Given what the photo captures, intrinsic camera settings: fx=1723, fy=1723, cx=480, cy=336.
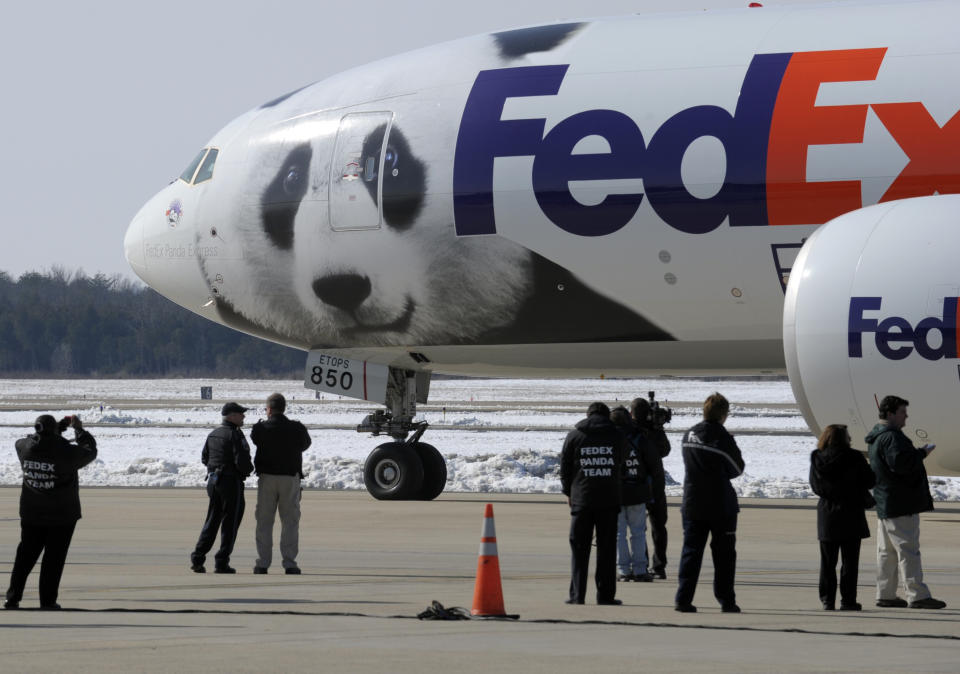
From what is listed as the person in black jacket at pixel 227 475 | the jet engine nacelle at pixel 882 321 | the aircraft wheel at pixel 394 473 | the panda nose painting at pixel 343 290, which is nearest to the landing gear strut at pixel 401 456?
the aircraft wheel at pixel 394 473

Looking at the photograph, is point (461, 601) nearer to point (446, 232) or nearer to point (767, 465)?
point (446, 232)

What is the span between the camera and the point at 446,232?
23.8m

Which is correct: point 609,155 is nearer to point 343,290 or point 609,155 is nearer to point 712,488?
point 343,290

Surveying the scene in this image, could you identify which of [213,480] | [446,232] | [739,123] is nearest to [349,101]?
[446,232]

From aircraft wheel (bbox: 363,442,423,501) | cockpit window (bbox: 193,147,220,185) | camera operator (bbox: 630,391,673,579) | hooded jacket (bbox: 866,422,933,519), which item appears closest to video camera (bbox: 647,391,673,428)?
camera operator (bbox: 630,391,673,579)

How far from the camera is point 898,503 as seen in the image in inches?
533

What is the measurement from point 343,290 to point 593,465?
1165 centimetres

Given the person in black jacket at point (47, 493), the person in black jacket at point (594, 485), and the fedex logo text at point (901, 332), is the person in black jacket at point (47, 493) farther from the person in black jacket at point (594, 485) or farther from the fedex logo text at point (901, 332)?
the fedex logo text at point (901, 332)

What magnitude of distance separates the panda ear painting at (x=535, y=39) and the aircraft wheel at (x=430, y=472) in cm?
629

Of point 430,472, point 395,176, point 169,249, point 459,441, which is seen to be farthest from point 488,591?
point 459,441

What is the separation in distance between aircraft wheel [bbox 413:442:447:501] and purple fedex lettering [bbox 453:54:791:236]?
4.55 meters

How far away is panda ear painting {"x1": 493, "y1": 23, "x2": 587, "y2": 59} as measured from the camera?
24031 millimetres

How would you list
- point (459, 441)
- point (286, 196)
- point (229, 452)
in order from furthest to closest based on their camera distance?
1. point (459, 441)
2. point (286, 196)
3. point (229, 452)

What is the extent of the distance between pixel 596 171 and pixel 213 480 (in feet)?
25.5
